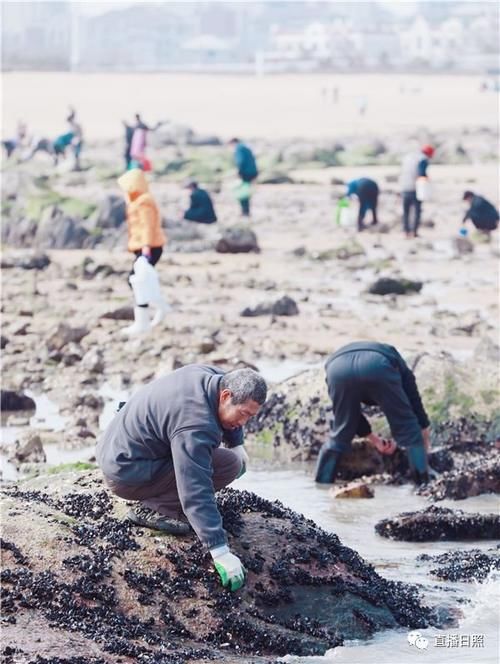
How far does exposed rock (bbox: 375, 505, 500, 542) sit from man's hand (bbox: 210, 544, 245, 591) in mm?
2587

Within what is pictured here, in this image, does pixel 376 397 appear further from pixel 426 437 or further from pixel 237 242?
pixel 237 242

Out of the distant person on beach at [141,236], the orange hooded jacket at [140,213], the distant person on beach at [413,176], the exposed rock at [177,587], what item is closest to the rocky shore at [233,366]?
the exposed rock at [177,587]

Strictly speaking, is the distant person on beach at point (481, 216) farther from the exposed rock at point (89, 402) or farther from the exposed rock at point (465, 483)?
the exposed rock at point (465, 483)

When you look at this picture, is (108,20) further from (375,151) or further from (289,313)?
(289,313)

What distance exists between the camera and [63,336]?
51.3 ft

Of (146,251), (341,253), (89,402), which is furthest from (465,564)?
(341,253)

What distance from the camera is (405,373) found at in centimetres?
1059

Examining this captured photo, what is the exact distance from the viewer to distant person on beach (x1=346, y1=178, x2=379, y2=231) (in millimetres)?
24906

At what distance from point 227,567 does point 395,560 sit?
2.16 meters

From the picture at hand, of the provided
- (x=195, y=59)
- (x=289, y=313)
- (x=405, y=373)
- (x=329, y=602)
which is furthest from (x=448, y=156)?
(x=195, y=59)

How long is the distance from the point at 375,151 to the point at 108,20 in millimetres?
81715

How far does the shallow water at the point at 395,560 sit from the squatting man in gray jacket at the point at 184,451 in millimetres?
705

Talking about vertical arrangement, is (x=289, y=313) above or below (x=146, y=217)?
below

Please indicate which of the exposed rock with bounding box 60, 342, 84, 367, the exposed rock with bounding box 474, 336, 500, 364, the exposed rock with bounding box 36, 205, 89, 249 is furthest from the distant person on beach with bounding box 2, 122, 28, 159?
the exposed rock with bounding box 474, 336, 500, 364
